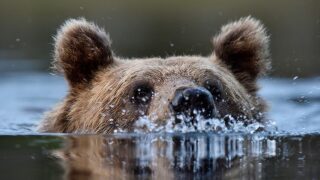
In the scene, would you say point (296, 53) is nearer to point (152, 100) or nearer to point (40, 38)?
point (40, 38)

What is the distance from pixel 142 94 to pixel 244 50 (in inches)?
74.6

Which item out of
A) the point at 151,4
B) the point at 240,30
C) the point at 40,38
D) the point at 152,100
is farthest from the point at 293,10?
the point at 152,100

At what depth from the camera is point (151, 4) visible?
1105 inches

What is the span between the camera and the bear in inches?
366

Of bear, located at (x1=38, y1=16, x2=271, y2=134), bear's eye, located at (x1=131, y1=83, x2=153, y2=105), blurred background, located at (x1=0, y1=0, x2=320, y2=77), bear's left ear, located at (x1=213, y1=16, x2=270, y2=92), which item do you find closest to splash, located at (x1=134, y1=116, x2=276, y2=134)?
bear, located at (x1=38, y1=16, x2=271, y2=134)

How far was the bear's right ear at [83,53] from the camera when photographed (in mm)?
10695

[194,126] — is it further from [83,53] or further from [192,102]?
[83,53]

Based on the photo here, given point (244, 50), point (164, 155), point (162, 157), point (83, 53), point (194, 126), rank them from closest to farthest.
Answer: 1. point (162, 157)
2. point (164, 155)
3. point (194, 126)
4. point (83, 53)
5. point (244, 50)

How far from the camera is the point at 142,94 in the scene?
977 centimetres

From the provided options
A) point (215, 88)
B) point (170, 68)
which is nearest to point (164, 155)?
point (215, 88)

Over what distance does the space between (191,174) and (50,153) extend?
5.86 ft

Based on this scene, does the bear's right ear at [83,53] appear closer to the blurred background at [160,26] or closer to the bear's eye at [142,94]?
the bear's eye at [142,94]

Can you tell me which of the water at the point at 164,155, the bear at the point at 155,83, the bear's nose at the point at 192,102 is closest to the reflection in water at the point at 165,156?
the water at the point at 164,155

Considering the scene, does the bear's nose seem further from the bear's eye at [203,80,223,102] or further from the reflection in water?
the bear's eye at [203,80,223,102]
